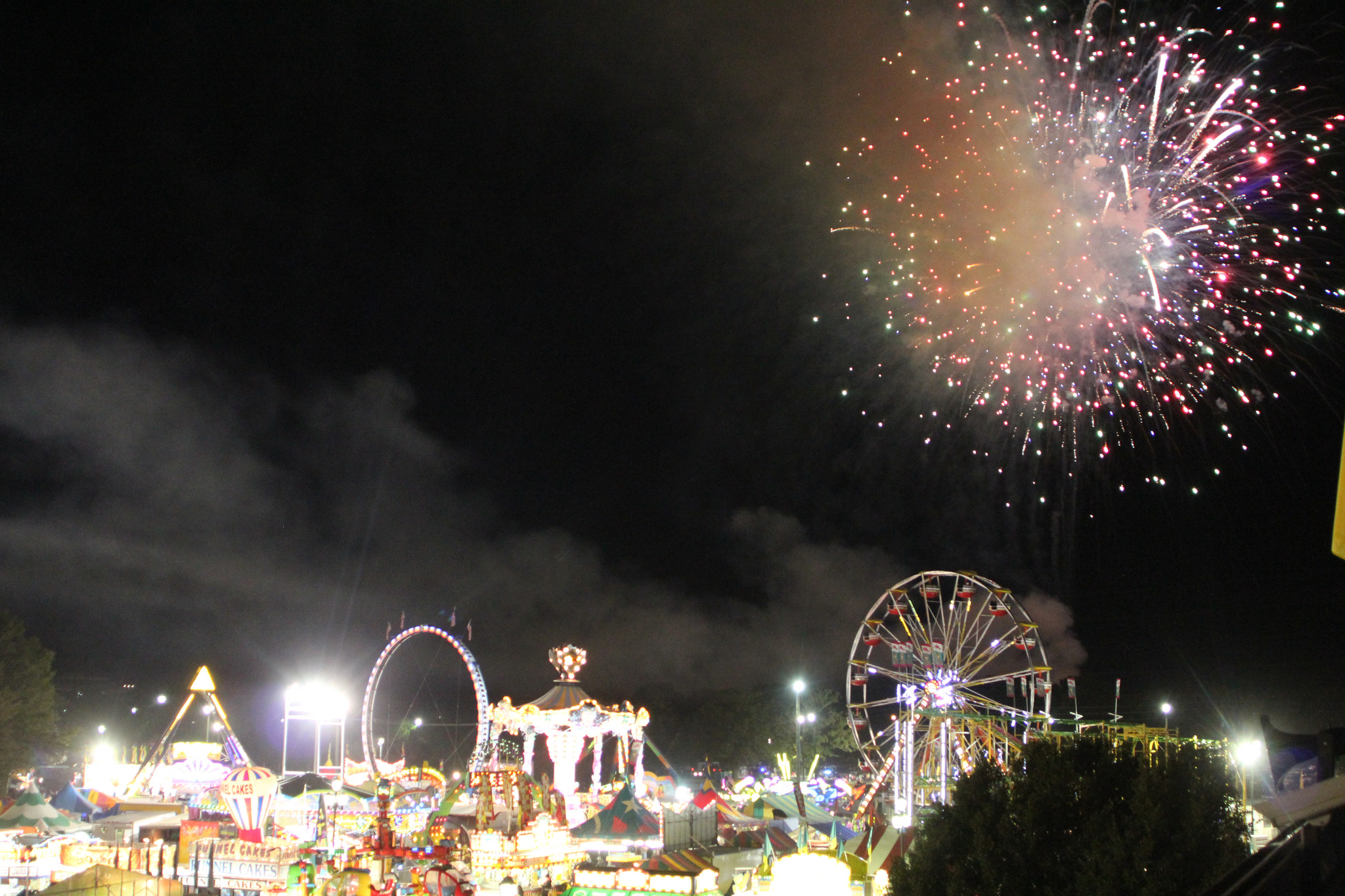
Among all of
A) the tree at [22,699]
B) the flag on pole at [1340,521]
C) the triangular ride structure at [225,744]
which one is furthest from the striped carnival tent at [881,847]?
the tree at [22,699]

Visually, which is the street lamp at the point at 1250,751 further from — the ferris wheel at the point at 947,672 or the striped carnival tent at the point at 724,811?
the striped carnival tent at the point at 724,811

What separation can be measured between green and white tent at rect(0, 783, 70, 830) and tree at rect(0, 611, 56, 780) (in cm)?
1059

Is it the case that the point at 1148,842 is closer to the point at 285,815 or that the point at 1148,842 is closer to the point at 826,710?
the point at 285,815

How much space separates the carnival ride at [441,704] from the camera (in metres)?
34.3

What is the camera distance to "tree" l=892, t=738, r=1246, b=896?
9.68 metres

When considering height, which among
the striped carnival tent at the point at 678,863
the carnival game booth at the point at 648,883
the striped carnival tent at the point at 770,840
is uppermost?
the striped carnival tent at the point at 678,863

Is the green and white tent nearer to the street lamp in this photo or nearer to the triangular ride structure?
the triangular ride structure

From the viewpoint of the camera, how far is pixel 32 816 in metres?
25.4

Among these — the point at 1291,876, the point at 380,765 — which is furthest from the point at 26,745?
the point at 1291,876

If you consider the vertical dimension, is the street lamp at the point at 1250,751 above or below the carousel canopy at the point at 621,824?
above

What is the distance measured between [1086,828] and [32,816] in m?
25.1

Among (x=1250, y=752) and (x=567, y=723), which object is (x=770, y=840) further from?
(x=1250, y=752)

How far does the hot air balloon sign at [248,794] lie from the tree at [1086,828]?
1726 centimetres

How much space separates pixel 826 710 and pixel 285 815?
32715 millimetres
